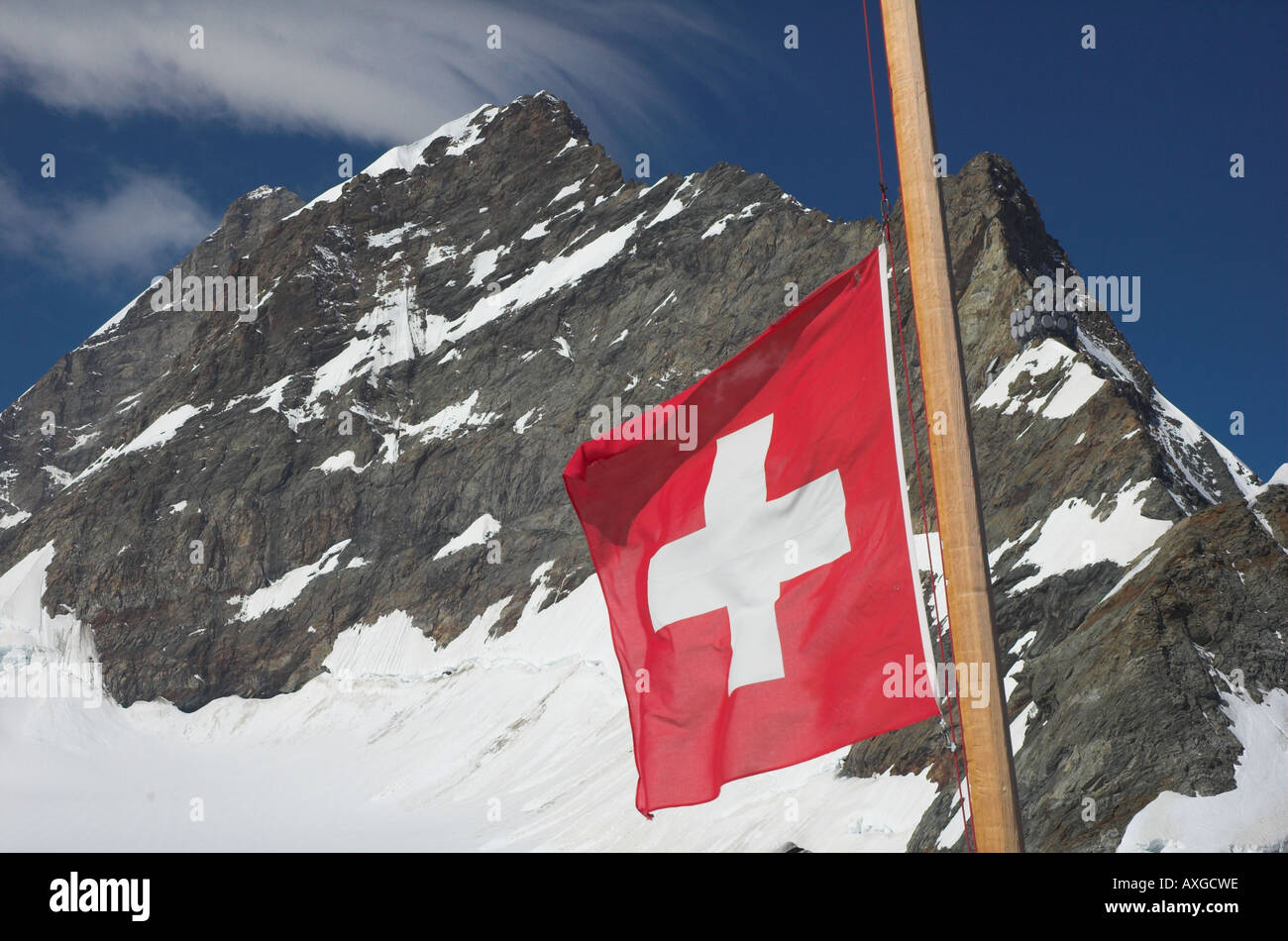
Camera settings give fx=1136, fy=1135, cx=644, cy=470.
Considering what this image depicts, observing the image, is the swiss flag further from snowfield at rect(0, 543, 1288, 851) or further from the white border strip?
snowfield at rect(0, 543, 1288, 851)

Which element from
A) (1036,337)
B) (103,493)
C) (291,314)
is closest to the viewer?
(1036,337)

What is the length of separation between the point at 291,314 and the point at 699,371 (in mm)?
68252

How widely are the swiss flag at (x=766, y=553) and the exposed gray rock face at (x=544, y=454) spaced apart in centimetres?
1515

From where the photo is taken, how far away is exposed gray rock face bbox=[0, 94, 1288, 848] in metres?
24.8

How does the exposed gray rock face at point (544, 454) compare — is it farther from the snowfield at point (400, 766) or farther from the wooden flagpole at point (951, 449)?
the wooden flagpole at point (951, 449)

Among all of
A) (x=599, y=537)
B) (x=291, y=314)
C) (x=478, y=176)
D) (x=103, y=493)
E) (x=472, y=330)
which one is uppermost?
(x=478, y=176)

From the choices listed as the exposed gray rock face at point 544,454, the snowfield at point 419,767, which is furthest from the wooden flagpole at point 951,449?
the exposed gray rock face at point 544,454

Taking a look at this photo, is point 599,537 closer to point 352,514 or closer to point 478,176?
point 352,514

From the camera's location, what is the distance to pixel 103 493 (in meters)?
126

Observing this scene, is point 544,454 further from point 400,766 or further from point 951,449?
point 951,449

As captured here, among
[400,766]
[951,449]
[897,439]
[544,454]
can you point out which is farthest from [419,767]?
[951,449]

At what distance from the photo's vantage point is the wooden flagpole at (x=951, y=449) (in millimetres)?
4770

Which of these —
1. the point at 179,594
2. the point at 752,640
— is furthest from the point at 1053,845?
the point at 179,594

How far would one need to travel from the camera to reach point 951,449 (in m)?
4.98
